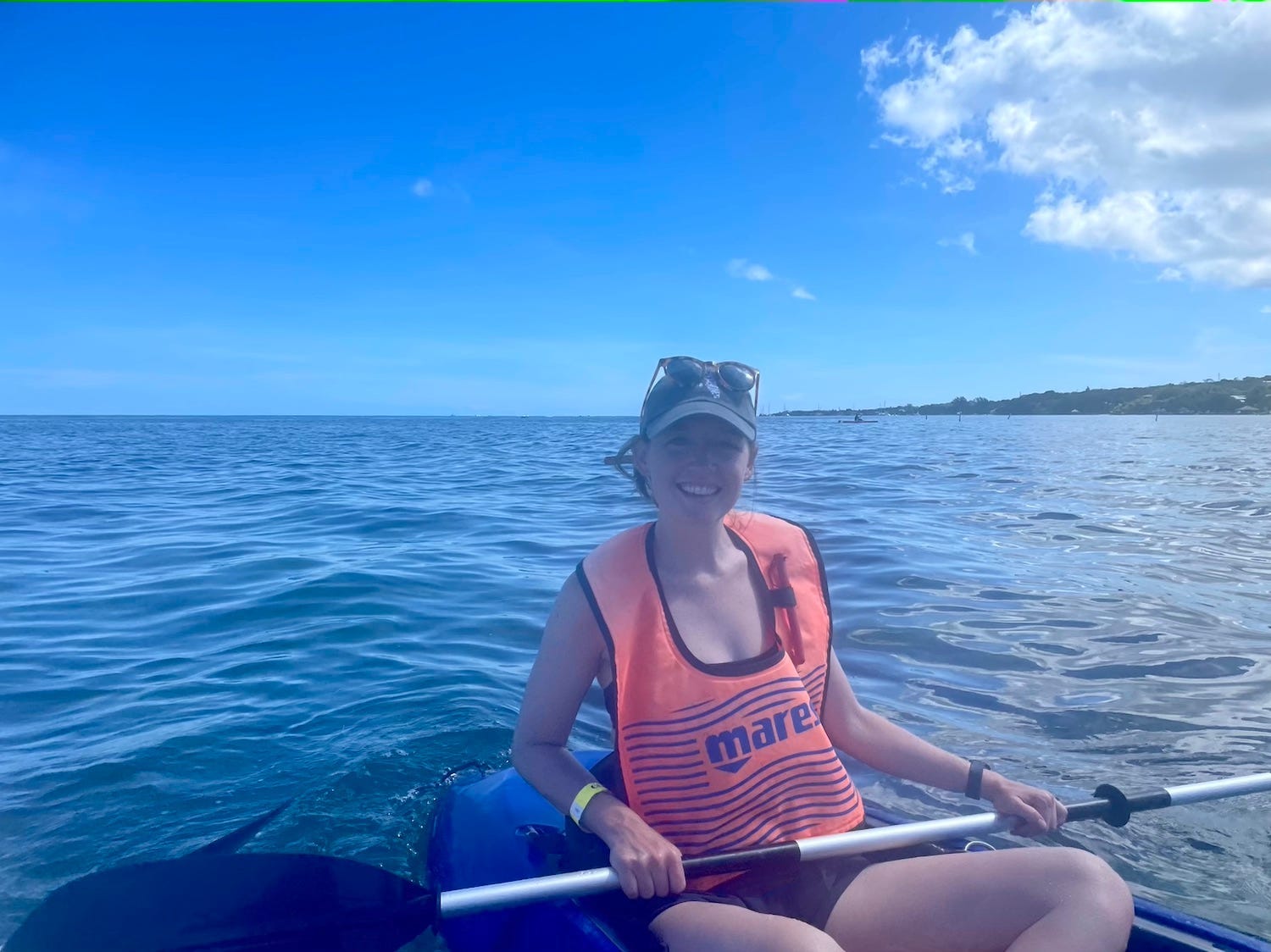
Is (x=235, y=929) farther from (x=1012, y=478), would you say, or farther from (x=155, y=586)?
(x=1012, y=478)

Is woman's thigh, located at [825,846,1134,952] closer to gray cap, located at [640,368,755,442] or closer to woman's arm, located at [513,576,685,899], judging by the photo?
woman's arm, located at [513,576,685,899]

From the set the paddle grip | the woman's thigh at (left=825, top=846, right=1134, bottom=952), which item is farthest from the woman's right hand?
the paddle grip

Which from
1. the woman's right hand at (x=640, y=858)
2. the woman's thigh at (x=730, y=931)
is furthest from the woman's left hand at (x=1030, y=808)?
the woman's right hand at (x=640, y=858)

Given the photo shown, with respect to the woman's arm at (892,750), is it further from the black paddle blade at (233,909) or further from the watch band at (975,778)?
the black paddle blade at (233,909)

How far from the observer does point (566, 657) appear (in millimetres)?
2627

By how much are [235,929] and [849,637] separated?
5.37m

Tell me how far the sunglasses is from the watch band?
1.41 m

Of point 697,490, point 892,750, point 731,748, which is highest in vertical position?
point 697,490

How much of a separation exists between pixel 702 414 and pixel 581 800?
123 cm

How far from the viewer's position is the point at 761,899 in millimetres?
2535

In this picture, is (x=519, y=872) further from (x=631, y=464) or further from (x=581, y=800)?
(x=631, y=464)

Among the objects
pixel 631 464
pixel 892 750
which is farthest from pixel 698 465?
pixel 892 750

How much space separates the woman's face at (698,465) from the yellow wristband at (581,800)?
0.88 metres

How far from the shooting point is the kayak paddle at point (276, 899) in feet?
8.34
